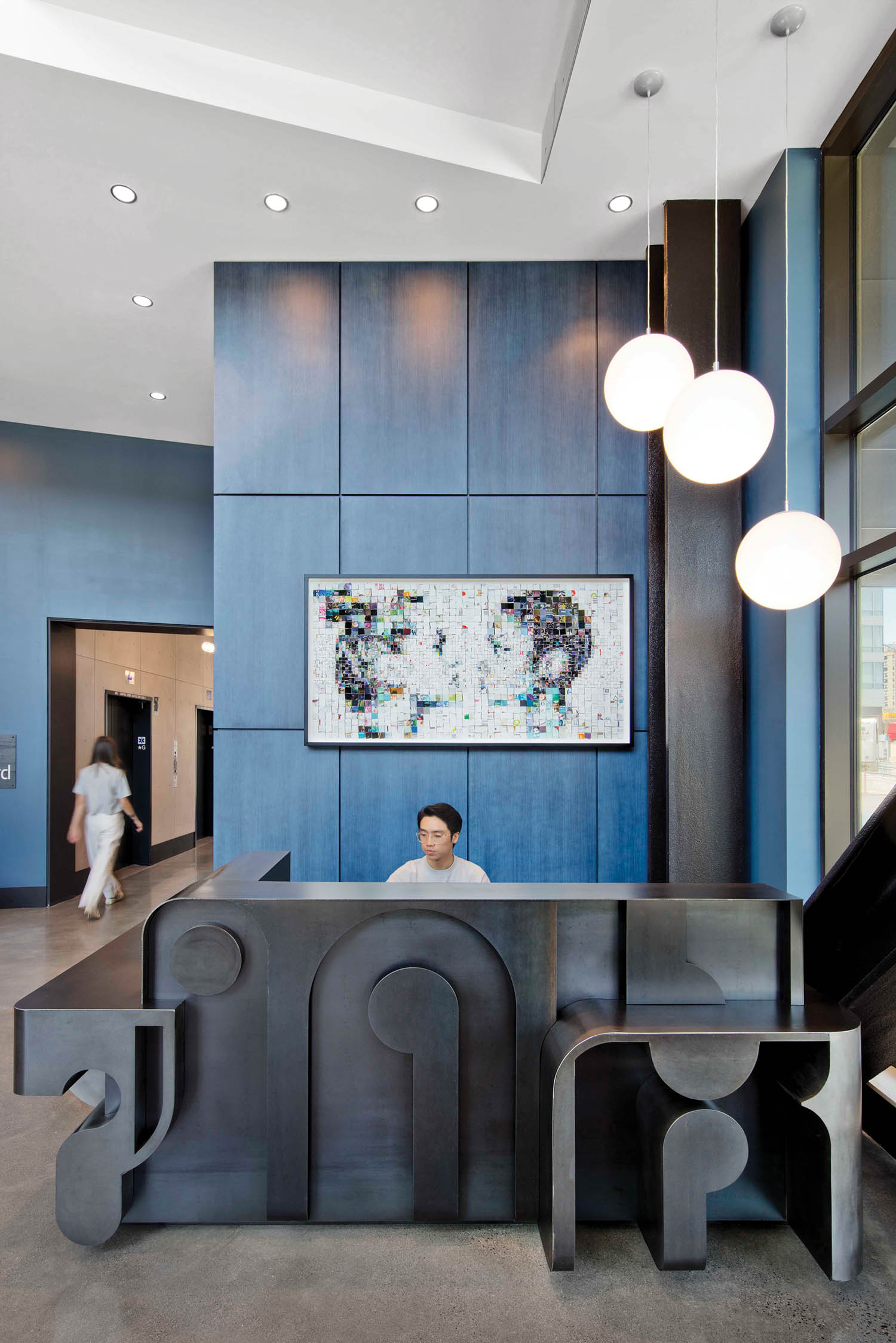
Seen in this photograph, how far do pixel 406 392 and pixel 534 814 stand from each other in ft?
7.95

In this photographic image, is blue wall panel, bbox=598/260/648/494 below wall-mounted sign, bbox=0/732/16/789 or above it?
above

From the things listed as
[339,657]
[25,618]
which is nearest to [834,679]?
[339,657]

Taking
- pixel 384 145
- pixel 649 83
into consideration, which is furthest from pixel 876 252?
pixel 384 145

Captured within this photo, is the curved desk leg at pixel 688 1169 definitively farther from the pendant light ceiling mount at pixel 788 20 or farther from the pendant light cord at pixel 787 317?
the pendant light ceiling mount at pixel 788 20

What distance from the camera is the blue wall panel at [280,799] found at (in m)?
4.08

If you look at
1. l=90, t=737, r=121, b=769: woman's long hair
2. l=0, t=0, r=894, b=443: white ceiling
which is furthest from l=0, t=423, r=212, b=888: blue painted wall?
l=0, t=0, r=894, b=443: white ceiling

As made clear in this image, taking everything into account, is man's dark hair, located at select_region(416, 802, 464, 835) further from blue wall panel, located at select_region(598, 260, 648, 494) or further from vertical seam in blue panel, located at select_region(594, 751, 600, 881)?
blue wall panel, located at select_region(598, 260, 648, 494)

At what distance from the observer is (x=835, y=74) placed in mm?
2920

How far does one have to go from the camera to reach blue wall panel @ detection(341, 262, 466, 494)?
4.18m

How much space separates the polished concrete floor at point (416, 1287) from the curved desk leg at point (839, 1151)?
82 millimetres

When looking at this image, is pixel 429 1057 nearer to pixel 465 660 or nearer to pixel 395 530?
pixel 465 660

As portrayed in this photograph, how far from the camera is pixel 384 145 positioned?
337 cm

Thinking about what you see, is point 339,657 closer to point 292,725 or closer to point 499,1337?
point 292,725

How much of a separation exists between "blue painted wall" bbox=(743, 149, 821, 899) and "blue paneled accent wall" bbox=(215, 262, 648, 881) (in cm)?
81
